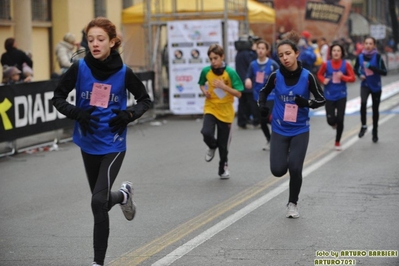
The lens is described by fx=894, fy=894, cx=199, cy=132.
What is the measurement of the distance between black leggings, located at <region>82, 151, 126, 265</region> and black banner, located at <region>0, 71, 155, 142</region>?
7.82m

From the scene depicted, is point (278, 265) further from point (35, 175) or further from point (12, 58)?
point (12, 58)

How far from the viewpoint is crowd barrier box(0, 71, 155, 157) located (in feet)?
47.9

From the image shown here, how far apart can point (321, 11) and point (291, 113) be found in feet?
97.1

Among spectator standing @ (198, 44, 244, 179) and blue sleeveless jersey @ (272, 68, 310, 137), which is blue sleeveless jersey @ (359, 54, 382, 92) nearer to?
spectator standing @ (198, 44, 244, 179)

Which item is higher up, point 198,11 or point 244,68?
point 198,11

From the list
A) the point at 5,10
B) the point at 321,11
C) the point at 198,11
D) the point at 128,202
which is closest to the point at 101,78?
the point at 128,202

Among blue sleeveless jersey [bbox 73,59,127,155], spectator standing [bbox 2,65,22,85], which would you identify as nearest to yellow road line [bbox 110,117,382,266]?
blue sleeveless jersey [bbox 73,59,127,155]

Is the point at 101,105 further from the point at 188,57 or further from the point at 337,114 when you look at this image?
the point at 188,57

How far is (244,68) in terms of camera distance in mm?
19312

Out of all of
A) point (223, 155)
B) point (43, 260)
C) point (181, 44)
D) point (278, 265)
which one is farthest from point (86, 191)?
point (181, 44)

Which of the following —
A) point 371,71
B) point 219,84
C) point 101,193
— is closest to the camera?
point 101,193

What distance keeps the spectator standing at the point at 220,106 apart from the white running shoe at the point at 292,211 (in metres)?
2.88

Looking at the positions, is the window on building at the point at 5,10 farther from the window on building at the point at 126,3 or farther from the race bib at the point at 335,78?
the race bib at the point at 335,78

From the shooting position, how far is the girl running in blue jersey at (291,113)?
902 cm
